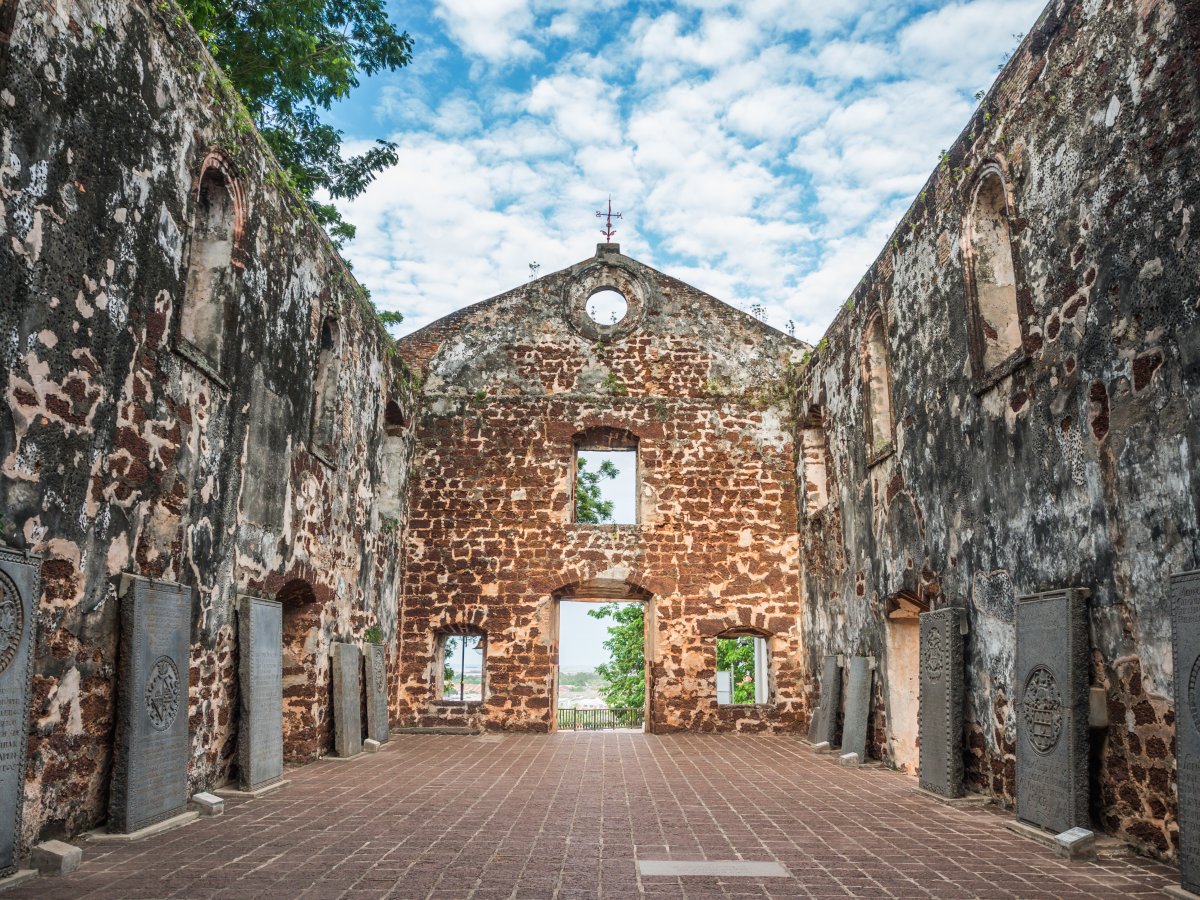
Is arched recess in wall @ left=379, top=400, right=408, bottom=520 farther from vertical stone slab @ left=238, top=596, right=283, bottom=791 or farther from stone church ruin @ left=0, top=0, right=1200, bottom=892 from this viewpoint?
vertical stone slab @ left=238, top=596, right=283, bottom=791

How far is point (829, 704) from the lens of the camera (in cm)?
1132

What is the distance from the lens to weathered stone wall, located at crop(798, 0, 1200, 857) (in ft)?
16.9

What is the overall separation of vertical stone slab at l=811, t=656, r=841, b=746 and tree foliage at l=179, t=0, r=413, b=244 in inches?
353

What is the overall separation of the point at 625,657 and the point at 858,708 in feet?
51.6

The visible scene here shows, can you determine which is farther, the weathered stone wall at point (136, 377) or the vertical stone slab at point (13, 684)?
the weathered stone wall at point (136, 377)

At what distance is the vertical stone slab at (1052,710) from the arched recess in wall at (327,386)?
24.1 feet

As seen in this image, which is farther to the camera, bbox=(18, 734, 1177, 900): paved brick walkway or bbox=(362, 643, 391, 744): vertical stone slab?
bbox=(362, 643, 391, 744): vertical stone slab

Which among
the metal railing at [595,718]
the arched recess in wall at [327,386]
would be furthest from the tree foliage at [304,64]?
the metal railing at [595,718]

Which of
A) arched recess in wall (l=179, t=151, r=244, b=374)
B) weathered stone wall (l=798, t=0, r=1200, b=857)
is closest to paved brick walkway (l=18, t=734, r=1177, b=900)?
weathered stone wall (l=798, t=0, r=1200, b=857)

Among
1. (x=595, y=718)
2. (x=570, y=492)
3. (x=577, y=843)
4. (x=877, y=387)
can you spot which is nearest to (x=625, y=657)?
(x=595, y=718)

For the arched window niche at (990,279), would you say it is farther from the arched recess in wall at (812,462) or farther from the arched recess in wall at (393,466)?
the arched recess in wall at (393,466)

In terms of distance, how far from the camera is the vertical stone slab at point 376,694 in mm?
11188

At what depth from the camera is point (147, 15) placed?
6.17m

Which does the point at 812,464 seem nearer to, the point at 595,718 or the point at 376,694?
the point at 376,694
